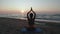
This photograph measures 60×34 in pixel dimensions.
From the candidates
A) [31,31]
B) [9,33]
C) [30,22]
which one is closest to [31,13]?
[30,22]

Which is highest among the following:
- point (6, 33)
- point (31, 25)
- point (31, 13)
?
point (31, 13)

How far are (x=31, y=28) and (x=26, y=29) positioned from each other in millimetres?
600

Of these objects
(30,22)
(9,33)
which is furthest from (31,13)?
(9,33)

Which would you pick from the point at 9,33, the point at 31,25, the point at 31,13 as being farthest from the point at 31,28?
the point at 9,33

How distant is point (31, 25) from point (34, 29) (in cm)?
70

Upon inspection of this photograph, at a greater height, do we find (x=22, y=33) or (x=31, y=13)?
(x=31, y=13)

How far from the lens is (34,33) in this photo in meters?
11.0

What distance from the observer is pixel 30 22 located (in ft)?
36.0

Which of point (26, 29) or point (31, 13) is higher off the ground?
point (31, 13)

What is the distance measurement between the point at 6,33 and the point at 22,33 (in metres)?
1.32

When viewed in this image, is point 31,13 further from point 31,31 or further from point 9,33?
point 9,33

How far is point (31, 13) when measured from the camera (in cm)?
1090

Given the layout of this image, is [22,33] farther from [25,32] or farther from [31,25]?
[31,25]

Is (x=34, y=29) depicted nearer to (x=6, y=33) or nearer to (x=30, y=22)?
(x=30, y=22)
